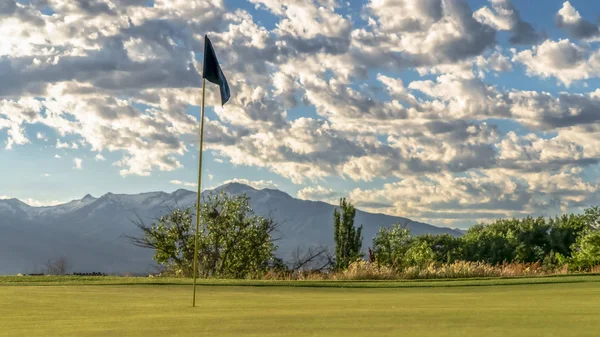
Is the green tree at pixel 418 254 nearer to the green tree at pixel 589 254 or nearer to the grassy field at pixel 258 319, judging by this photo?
the green tree at pixel 589 254

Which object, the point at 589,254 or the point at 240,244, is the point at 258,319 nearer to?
the point at 589,254

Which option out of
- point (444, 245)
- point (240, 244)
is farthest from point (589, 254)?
point (240, 244)

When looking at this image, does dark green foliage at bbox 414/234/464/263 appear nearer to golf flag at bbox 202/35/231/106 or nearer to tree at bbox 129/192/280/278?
tree at bbox 129/192/280/278

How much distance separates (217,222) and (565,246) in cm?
2260

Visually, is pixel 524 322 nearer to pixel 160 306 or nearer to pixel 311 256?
pixel 160 306

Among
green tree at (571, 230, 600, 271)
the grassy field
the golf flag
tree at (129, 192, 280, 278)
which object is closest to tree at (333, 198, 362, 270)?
tree at (129, 192, 280, 278)

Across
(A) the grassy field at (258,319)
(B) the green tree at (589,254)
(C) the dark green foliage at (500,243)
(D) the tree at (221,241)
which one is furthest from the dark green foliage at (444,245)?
(A) the grassy field at (258,319)

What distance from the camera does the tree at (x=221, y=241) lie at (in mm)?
46469

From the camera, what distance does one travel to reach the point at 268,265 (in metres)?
47.4

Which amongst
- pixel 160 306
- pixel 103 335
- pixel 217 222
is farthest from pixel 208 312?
pixel 217 222

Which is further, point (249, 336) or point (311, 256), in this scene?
point (311, 256)

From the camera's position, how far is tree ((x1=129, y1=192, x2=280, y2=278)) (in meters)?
46.5

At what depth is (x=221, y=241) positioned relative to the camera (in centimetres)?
4647

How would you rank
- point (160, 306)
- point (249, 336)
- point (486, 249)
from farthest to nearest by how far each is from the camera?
point (486, 249) → point (160, 306) → point (249, 336)
